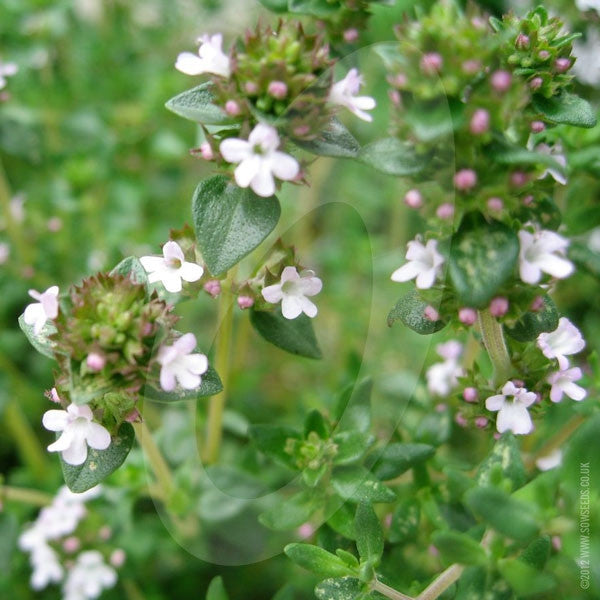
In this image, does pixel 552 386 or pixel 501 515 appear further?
pixel 552 386

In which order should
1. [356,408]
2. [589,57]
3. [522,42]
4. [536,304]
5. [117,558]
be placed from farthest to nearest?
[589,57]
[117,558]
[356,408]
[522,42]
[536,304]

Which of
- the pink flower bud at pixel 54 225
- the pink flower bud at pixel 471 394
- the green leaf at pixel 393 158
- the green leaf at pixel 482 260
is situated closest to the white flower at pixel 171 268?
the green leaf at pixel 393 158

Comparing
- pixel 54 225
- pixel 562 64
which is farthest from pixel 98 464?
pixel 54 225

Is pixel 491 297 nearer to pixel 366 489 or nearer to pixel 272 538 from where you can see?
pixel 366 489

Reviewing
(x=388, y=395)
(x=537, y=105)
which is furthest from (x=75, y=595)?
(x=537, y=105)

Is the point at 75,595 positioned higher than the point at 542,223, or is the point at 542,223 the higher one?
the point at 542,223

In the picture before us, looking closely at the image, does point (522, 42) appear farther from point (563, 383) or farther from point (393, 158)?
point (563, 383)

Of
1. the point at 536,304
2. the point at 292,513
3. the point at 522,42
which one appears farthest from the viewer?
the point at 292,513
